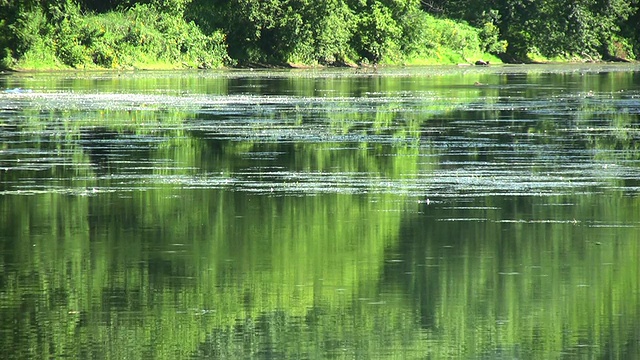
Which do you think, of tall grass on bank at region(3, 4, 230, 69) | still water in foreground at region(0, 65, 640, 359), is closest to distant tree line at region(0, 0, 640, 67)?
tall grass on bank at region(3, 4, 230, 69)

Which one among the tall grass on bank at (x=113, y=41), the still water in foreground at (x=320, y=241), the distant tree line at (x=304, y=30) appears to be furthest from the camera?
the distant tree line at (x=304, y=30)

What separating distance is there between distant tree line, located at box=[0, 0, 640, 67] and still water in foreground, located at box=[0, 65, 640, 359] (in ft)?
104

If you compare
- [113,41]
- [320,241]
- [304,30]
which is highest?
[304,30]

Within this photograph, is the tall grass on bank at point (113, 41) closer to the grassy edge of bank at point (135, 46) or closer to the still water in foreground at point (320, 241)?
the grassy edge of bank at point (135, 46)

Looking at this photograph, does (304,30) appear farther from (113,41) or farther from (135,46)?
(113,41)

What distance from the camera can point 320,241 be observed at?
39.2 feet

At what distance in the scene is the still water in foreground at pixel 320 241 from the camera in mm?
8516

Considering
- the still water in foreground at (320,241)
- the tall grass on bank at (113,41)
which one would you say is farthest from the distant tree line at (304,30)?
the still water in foreground at (320,241)

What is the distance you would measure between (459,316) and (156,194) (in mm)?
6833

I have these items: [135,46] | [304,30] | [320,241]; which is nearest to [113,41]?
[135,46]

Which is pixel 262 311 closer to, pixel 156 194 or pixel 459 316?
pixel 459 316

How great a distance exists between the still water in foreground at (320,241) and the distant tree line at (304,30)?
3170 centimetres

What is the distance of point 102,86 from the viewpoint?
43.0 metres

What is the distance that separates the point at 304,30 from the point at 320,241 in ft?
183
